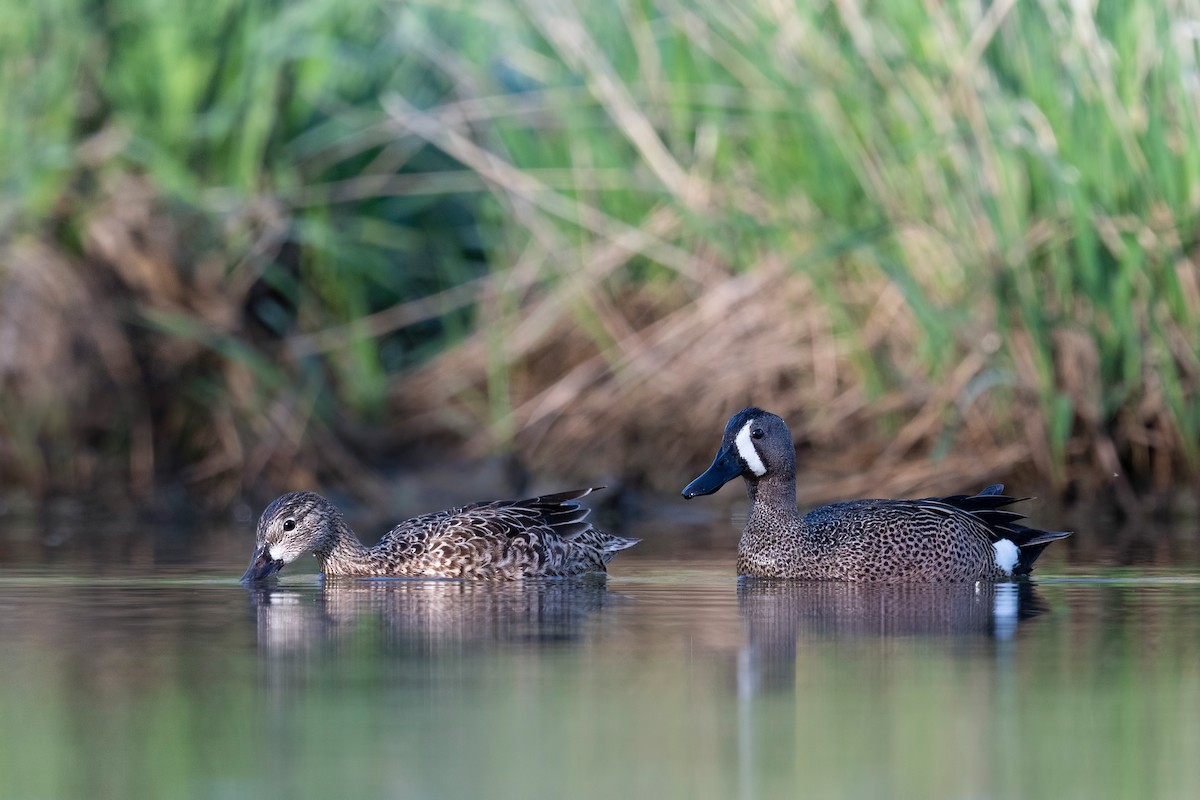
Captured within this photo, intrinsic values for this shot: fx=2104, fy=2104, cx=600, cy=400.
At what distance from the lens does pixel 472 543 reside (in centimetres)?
781

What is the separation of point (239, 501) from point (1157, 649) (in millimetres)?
5935

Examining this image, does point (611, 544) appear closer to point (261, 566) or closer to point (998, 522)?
point (261, 566)

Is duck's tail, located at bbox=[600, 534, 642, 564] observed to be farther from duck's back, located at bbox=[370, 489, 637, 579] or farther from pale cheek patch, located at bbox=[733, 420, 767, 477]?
pale cheek patch, located at bbox=[733, 420, 767, 477]

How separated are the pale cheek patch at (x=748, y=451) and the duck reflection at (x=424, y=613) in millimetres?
749

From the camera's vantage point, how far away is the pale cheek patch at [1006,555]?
759 cm

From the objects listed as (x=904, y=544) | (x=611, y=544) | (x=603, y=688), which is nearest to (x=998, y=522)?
(x=904, y=544)

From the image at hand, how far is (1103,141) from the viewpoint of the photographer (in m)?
9.18

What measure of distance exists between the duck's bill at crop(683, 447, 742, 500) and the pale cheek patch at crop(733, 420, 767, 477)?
0.10 ft

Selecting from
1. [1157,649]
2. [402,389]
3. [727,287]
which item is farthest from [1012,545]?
[402,389]

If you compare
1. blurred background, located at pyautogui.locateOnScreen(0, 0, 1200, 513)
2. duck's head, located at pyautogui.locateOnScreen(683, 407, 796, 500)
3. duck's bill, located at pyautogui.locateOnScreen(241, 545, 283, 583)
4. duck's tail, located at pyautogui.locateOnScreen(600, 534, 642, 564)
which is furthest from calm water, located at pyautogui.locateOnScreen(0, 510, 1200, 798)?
blurred background, located at pyautogui.locateOnScreen(0, 0, 1200, 513)

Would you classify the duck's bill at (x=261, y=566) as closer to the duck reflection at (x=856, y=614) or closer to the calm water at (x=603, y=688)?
the calm water at (x=603, y=688)

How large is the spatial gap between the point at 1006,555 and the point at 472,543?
1953 millimetres

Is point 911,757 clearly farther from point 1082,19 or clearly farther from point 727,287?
point 727,287

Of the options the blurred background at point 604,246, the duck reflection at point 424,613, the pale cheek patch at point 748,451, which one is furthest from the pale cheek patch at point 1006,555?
the blurred background at point 604,246
